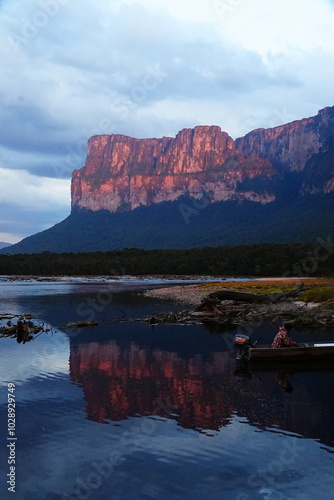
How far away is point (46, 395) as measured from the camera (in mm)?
20359

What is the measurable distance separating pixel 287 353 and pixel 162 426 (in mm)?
10715

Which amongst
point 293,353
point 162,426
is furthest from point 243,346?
point 162,426

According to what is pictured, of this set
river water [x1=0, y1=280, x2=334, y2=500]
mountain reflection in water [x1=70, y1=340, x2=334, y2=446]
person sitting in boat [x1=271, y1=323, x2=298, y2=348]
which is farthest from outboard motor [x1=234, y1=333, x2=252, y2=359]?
person sitting in boat [x1=271, y1=323, x2=298, y2=348]

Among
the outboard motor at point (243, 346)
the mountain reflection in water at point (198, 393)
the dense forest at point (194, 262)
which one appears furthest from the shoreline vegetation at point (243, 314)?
the dense forest at point (194, 262)

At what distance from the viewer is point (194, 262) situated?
144 m

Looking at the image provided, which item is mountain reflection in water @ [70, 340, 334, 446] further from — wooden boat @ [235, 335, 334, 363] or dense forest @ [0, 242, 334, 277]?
dense forest @ [0, 242, 334, 277]

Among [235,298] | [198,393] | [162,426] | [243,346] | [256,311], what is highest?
[235,298]

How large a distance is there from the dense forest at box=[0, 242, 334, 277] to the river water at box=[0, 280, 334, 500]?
98301mm

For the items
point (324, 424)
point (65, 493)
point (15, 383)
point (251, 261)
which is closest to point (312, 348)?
point (324, 424)

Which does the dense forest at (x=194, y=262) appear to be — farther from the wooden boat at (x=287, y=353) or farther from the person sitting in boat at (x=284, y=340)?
the person sitting in boat at (x=284, y=340)

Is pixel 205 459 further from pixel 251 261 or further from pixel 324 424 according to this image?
pixel 251 261

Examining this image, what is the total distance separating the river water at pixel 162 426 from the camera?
12.5 meters

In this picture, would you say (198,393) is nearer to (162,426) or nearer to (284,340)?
(162,426)

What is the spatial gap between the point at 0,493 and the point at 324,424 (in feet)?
34.2
